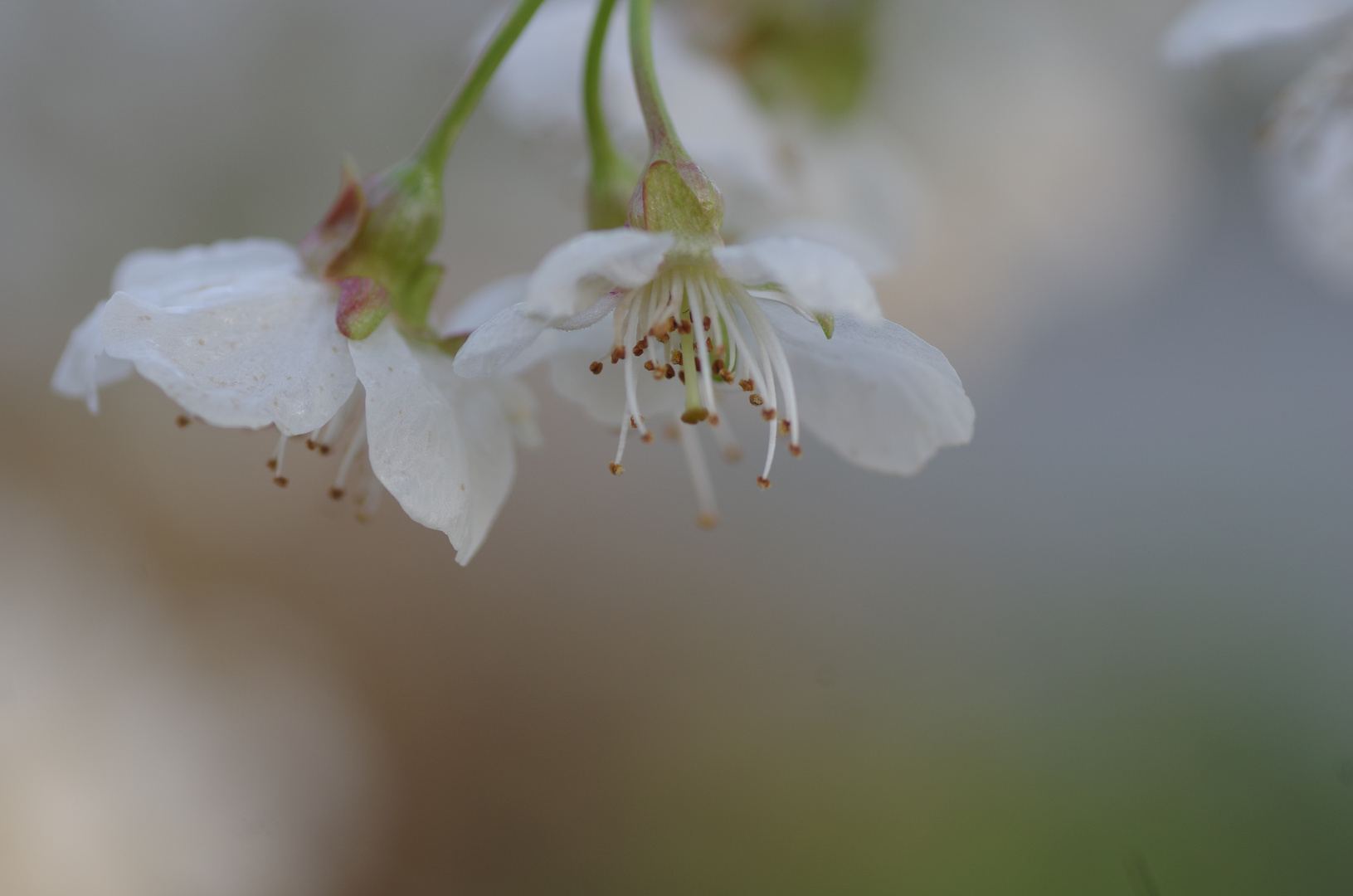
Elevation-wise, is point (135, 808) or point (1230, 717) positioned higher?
point (1230, 717)

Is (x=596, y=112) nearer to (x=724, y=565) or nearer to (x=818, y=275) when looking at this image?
(x=818, y=275)

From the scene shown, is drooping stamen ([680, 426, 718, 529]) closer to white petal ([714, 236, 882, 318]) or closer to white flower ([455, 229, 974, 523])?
white flower ([455, 229, 974, 523])

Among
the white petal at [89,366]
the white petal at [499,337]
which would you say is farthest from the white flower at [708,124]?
the white petal at [89,366]

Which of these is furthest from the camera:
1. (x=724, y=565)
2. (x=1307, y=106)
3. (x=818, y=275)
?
(x=724, y=565)

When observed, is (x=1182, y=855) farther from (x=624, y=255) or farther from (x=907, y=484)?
(x=624, y=255)

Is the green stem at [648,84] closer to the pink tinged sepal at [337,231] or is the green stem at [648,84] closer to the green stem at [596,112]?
the green stem at [596,112]

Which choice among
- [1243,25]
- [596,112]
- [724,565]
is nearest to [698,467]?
[596,112]

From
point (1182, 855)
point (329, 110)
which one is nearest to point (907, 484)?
point (1182, 855)
